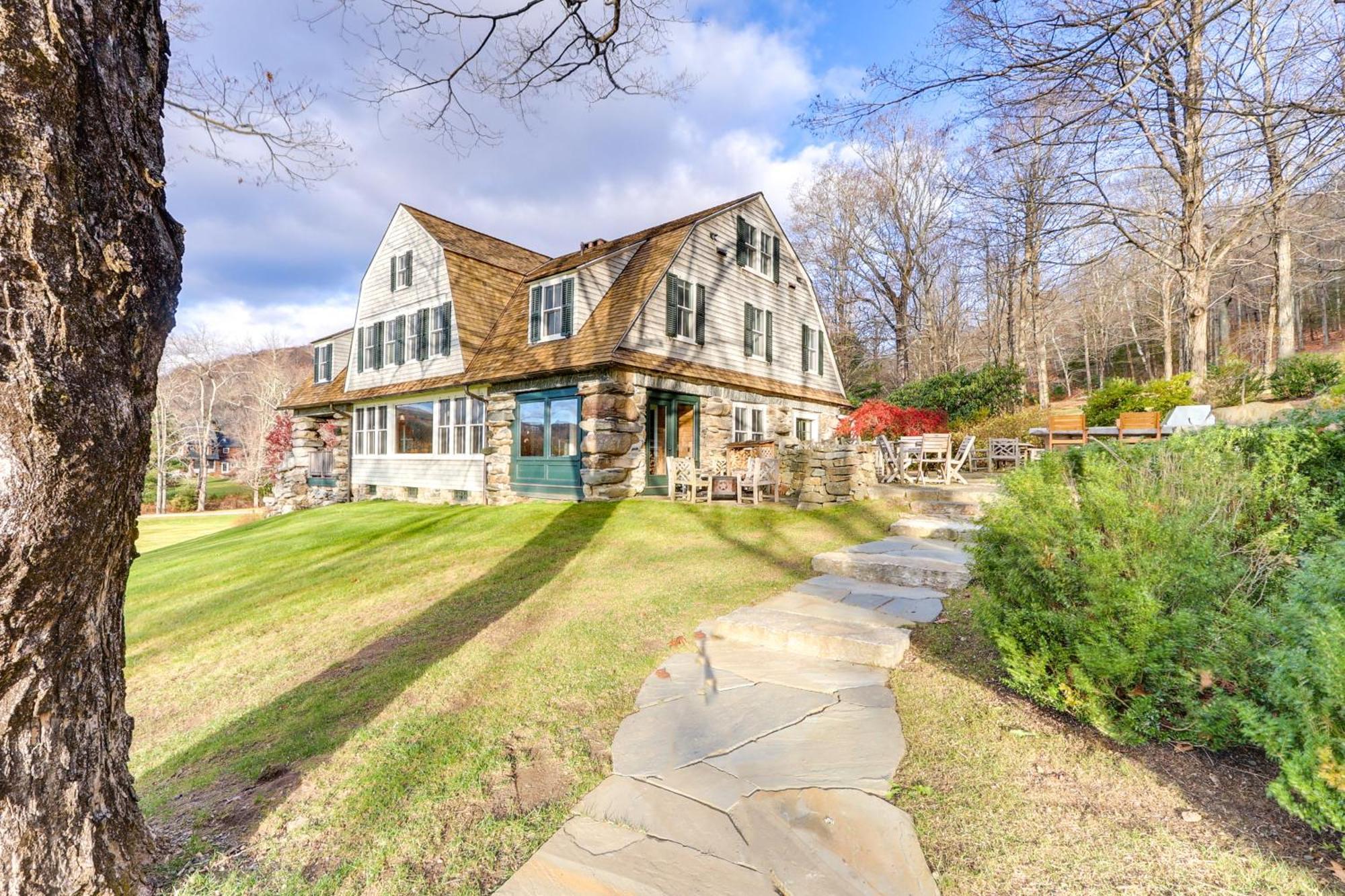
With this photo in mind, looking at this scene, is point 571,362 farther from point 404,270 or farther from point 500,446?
point 404,270

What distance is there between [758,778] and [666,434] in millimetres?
10595

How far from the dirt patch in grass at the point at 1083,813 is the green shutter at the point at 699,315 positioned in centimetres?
1086

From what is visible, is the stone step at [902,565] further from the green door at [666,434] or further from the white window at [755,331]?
the white window at [755,331]

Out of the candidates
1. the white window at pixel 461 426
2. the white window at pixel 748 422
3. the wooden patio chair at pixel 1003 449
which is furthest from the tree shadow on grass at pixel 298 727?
the wooden patio chair at pixel 1003 449

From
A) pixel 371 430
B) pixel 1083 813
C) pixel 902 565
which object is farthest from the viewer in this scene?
pixel 371 430

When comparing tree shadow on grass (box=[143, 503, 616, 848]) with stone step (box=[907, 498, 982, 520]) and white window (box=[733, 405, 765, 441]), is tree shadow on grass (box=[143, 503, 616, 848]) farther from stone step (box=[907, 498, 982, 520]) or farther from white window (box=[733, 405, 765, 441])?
white window (box=[733, 405, 765, 441])

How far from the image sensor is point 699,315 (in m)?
13.0

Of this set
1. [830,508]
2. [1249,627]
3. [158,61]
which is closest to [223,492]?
[830,508]

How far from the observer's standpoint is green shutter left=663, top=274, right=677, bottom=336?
1201cm

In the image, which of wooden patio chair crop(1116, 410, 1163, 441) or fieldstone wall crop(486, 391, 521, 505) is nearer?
wooden patio chair crop(1116, 410, 1163, 441)

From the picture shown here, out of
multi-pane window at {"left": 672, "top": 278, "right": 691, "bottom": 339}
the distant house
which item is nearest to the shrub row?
multi-pane window at {"left": 672, "top": 278, "right": 691, "bottom": 339}

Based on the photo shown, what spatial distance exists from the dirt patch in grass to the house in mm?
8917

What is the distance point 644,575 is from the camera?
5871mm

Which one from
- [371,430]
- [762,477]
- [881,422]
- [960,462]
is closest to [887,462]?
[960,462]
